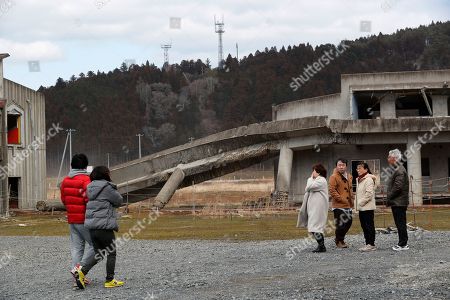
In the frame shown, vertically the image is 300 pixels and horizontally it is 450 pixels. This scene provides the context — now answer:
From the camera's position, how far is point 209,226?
24.5 metres

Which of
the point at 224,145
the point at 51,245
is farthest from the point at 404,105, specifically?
the point at 51,245

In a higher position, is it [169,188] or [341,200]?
[169,188]

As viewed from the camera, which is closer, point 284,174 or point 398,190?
point 398,190

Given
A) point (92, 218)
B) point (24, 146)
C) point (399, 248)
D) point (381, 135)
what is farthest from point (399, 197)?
point (24, 146)

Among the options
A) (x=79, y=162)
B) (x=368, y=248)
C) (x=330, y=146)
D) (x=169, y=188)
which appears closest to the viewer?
(x=79, y=162)

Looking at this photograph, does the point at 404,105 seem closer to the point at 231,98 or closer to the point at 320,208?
the point at 320,208

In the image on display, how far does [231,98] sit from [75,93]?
25.3 m

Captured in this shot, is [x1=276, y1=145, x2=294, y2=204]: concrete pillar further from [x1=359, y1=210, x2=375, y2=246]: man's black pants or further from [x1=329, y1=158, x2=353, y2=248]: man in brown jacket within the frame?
[x1=359, y1=210, x2=375, y2=246]: man's black pants

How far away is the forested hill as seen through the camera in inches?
4390

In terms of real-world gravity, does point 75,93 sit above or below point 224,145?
above

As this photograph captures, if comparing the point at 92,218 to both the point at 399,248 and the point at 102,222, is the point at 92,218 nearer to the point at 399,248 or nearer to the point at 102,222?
the point at 102,222

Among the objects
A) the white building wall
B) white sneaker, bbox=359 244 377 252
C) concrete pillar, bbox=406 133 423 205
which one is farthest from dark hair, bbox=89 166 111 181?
the white building wall

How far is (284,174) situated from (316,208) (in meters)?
22.4

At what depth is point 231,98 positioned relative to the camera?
121188 mm
